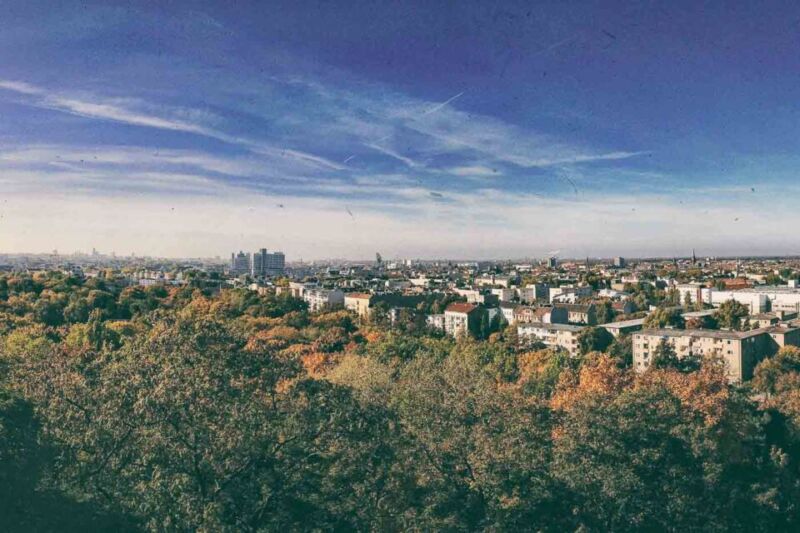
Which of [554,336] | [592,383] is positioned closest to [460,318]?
[554,336]

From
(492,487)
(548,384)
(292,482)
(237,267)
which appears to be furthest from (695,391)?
(237,267)

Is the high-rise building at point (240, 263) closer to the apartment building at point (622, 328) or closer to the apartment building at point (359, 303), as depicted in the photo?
the apartment building at point (359, 303)

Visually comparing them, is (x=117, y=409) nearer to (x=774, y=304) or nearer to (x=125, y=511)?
(x=125, y=511)

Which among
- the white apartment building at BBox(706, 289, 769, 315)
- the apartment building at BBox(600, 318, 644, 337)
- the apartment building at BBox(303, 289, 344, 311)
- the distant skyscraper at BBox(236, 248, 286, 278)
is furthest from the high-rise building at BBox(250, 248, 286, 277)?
the apartment building at BBox(600, 318, 644, 337)

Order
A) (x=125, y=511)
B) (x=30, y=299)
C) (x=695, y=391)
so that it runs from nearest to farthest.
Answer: (x=125, y=511), (x=695, y=391), (x=30, y=299)

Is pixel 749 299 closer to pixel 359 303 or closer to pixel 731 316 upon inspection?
pixel 731 316

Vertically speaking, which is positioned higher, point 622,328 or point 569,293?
point 569,293

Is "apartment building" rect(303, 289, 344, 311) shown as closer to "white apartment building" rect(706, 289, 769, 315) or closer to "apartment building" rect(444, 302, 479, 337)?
"apartment building" rect(444, 302, 479, 337)

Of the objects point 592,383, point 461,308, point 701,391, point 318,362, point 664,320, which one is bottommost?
point 318,362
